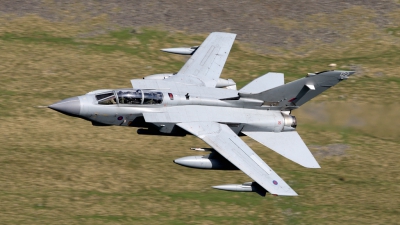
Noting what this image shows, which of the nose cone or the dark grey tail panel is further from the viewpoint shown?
the dark grey tail panel

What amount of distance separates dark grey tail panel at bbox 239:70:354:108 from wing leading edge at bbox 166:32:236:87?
117 inches

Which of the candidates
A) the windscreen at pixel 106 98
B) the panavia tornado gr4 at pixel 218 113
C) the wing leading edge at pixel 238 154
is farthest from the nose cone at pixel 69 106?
the wing leading edge at pixel 238 154

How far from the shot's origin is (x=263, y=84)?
33.0m

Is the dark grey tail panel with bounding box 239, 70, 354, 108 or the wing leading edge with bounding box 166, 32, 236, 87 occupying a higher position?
the wing leading edge with bounding box 166, 32, 236, 87

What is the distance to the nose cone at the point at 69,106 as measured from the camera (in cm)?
2914

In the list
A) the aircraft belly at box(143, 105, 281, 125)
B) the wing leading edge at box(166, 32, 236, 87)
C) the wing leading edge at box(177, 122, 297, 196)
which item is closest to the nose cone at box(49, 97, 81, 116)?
the aircraft belly at box(143, 105, 281, 125)

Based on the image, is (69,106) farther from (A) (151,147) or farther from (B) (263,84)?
(B) (263,84)

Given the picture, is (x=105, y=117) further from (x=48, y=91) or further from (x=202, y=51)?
(x=48, y=91)

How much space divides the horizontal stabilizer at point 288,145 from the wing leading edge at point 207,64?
386 cm

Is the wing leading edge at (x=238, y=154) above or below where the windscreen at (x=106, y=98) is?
below

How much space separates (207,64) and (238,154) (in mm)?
6846

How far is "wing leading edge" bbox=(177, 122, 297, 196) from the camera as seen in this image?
27.7 meters

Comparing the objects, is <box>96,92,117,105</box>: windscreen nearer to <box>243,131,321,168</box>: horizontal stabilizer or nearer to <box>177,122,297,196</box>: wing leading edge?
<box>177,122,297,196</box>: wing leading edge

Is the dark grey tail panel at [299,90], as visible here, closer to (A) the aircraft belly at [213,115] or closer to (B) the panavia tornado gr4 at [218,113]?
(B) the panavia tornado gr4 at [218,113]
